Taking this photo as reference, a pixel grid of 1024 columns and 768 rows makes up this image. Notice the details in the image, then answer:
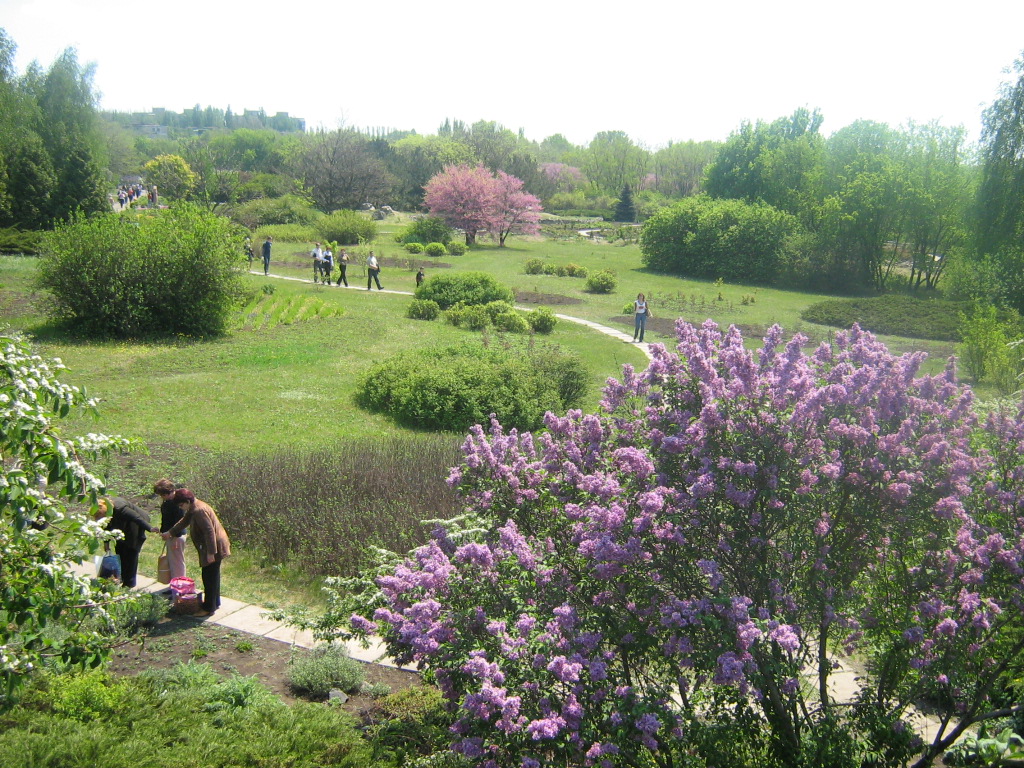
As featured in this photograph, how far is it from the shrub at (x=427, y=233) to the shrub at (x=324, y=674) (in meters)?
34.7

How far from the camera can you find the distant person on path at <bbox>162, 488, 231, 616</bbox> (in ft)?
22.4

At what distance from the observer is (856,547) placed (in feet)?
13.0

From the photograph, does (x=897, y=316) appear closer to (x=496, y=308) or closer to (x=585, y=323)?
(x=585, y=323)

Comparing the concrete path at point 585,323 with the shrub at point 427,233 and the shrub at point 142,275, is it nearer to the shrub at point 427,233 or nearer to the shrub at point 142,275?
the shrub at point 142,275

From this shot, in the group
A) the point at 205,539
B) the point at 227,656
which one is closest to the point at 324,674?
the point at 227,656

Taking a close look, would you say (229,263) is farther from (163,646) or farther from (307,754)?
(307,754)

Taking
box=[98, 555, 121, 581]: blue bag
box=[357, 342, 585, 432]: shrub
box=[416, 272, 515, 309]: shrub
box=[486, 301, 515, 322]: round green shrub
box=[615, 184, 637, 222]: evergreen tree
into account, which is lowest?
box=[98, 555, 121, 581]: blue bag

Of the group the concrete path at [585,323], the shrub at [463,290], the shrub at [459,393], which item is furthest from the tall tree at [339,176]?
the shrub at [459,393]

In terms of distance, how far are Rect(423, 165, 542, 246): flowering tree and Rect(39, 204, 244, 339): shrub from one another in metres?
23.9

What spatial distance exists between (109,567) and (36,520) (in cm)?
389

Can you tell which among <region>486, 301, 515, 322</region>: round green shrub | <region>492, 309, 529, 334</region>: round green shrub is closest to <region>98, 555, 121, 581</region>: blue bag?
<region>492, 309, 529, 334</region>: round green shrub

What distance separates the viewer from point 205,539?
6848 mm

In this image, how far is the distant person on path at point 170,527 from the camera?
7.04 meters

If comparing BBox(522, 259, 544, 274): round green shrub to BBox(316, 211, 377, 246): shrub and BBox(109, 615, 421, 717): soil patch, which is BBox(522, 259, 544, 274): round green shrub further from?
BBox(109, 615, 421, 717): soil patch
